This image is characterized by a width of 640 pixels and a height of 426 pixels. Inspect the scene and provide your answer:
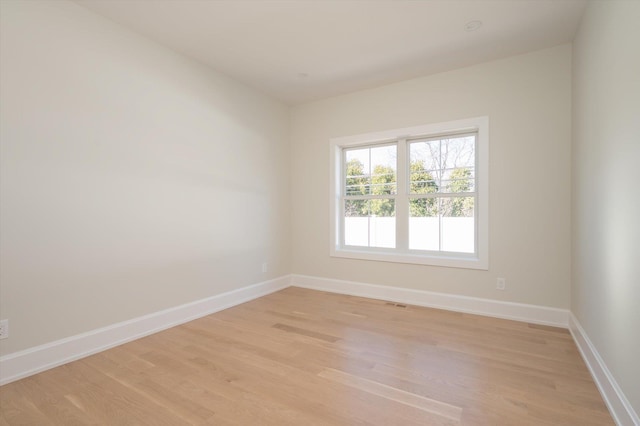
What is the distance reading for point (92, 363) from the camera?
7.54ft

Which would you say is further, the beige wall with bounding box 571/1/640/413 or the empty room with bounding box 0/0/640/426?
the empty room with bounding box 0/0/640/426

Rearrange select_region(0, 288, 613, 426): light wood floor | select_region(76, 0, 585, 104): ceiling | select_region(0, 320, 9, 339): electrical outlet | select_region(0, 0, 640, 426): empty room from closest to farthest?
1. select_region(0, 288, 613, 426): light wood floor
2. select_region(0, 0, 640, 426): empty room
3. select_region(0, 320, 9, 339): electrical outlet
4. select_region(76, 0, 585, 104): ceiling

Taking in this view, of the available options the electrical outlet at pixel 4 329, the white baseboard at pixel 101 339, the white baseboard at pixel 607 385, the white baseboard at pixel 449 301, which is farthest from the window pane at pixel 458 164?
the electrical outlet at pixel 4 329

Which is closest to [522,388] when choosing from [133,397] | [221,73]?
[133,397]

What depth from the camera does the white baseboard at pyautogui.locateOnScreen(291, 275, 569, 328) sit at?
305 cm

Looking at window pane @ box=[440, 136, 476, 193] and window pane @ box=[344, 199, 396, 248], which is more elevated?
window pane @ box=[440, 136, 476, 193]

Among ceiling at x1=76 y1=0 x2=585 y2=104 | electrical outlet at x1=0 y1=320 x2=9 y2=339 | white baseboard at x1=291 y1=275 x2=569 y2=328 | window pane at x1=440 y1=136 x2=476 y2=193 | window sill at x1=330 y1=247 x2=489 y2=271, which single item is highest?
ceiling at x1=76 y1=0 x2=585 y2=104

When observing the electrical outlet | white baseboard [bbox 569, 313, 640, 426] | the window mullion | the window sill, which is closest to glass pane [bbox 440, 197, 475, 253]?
the window sill

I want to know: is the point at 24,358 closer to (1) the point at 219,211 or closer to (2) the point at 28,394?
(2) the point at 28,394

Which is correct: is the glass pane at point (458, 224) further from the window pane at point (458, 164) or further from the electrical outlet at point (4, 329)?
the electrical outlet at point (4, 329)

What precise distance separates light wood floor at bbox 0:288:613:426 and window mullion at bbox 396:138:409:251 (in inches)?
46.9

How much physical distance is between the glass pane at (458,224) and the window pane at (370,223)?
25.5 inches

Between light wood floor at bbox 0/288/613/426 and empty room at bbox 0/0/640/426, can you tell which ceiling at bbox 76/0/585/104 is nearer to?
empty room at bbox 0/0/640/426

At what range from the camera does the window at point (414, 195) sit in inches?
139
